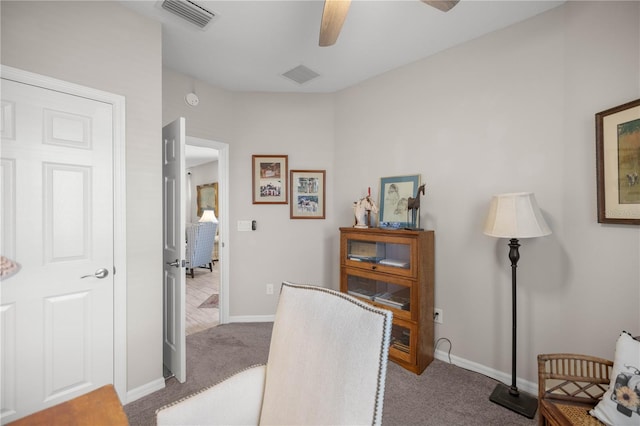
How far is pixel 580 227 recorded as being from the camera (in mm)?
1867

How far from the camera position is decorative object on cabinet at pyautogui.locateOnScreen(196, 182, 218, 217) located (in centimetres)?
745

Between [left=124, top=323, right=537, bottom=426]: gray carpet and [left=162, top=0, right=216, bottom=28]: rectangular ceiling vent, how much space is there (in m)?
2.67

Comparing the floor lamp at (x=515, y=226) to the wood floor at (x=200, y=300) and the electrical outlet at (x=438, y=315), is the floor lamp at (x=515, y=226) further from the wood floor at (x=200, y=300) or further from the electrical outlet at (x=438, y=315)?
the wood floor at (x=200, y=300)

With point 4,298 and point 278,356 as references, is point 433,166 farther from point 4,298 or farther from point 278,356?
point 4,298

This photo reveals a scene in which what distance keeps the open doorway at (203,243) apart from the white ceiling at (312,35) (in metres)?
0.92

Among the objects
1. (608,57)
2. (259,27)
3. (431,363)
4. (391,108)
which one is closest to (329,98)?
(391,108)

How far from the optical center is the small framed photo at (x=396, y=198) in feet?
9.00

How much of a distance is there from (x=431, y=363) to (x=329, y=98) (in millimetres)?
2953

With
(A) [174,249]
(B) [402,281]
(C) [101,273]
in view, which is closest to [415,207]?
(B) [402,281]

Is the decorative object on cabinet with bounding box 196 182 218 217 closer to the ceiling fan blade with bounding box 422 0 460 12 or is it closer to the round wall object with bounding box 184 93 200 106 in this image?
the round wall object with bounding box 184 93 200 106

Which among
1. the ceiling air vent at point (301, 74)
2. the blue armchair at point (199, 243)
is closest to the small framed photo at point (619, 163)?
the ceiling air vent at point (301, 74)

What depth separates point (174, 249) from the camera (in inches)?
90.7

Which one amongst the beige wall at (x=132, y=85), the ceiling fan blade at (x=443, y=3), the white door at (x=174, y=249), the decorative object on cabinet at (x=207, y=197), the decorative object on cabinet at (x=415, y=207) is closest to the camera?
the ceiling fan blade at (x=443, y=3)

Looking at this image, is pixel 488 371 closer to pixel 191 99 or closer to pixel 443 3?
pixel 443 3
